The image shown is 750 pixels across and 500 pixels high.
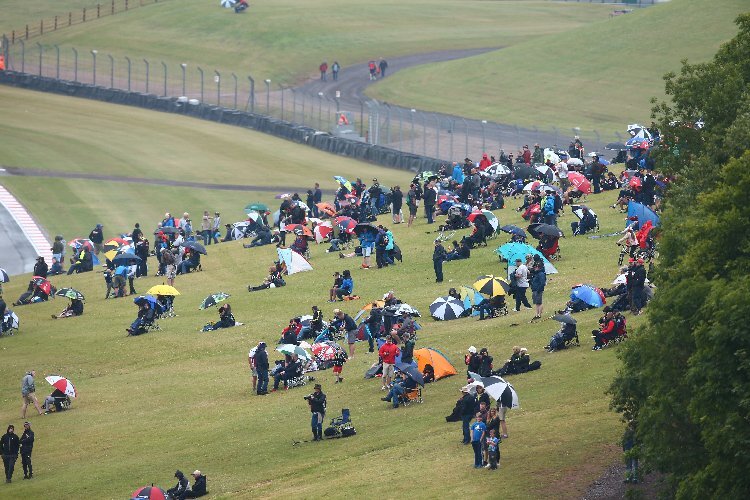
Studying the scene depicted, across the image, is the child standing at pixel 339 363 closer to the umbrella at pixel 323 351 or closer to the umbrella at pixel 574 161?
the umbrella at pixel 323 351

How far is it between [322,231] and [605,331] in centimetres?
2329

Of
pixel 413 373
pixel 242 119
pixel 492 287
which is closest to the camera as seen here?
pixel 413 373

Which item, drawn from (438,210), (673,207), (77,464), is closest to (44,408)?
(77,464)

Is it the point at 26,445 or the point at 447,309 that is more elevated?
the point at 447,309

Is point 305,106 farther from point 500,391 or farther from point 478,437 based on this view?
point 478,437

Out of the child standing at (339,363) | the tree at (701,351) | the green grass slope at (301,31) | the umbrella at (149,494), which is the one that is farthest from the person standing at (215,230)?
the green grass slope at (301,31)

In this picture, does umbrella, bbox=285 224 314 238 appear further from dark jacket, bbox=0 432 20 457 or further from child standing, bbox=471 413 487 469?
child standing, bbox=471 413 487 469

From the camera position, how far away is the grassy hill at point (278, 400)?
1056 inches

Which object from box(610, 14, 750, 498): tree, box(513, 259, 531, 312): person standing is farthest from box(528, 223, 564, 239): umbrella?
box(610, 14, 750, 498): tree

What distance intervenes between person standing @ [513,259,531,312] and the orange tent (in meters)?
5.09

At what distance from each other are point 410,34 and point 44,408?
9845 cm

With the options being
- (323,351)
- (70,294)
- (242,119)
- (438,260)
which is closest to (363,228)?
(438,260)

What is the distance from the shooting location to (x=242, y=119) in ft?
313

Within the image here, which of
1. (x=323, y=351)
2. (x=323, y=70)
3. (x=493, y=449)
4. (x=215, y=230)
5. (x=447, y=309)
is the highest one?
(x=493, y=449)
